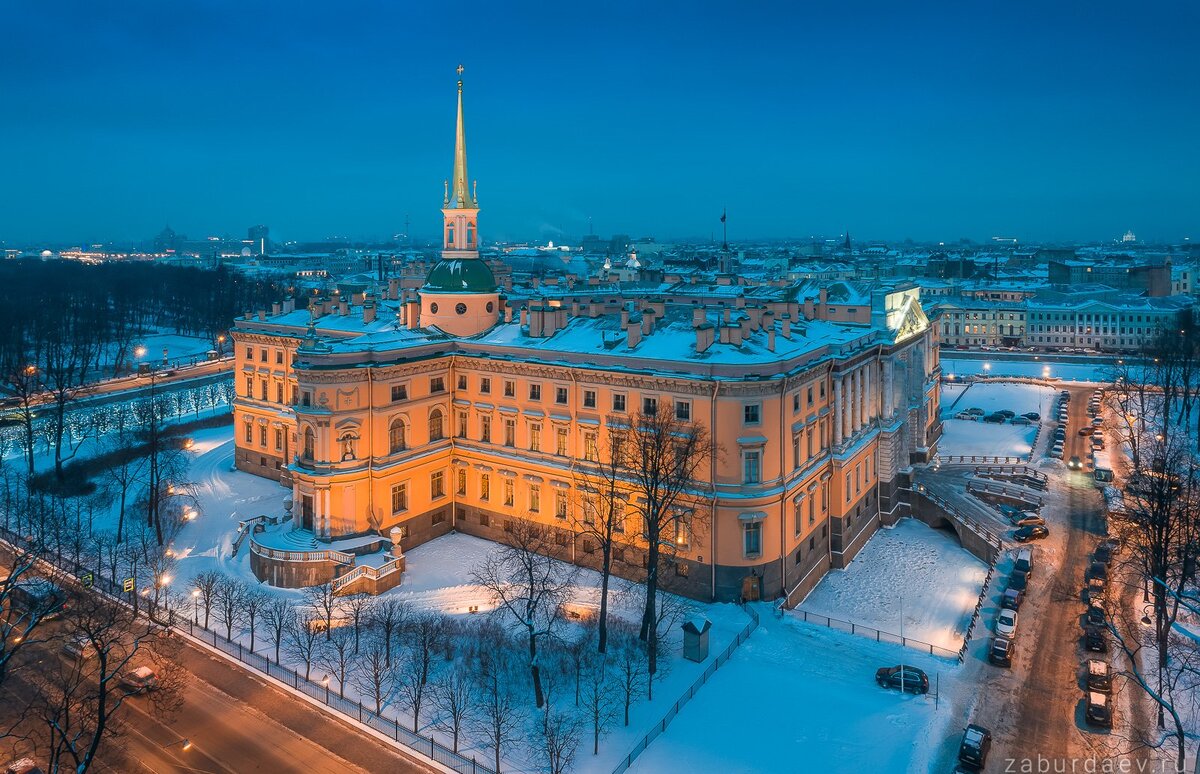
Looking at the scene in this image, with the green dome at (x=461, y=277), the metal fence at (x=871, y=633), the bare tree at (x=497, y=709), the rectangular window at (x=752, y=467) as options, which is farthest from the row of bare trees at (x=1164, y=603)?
the green dome at (x=461, y=277)

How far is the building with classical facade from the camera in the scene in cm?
3606

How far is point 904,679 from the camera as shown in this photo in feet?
96.3

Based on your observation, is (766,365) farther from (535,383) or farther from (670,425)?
(535,383)

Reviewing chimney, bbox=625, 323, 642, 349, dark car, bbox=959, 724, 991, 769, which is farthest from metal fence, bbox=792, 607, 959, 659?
chimney, bbox=625, 323, 642, 349

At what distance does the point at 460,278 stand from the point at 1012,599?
33501 millimetres

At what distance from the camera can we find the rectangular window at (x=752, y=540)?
35812 millimetres

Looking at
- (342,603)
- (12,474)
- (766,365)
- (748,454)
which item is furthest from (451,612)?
(12,474)

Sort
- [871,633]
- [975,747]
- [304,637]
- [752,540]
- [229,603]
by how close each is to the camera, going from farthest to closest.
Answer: [752,540], [871,633], [304,637], [229,603], [975,747]

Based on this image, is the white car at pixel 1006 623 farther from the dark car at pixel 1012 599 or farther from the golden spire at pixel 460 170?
the golden spire at pixel 460 170

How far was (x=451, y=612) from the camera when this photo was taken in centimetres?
3506

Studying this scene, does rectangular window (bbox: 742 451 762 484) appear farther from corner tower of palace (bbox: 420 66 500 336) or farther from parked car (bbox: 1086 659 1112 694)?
corner tower of palace (bbox: 420 66 500 336)

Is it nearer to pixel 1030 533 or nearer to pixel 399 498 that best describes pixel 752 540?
pixel 399 498

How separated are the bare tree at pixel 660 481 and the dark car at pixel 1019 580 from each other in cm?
1611

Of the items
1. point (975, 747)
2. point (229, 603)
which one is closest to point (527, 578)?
point (229, 603)
